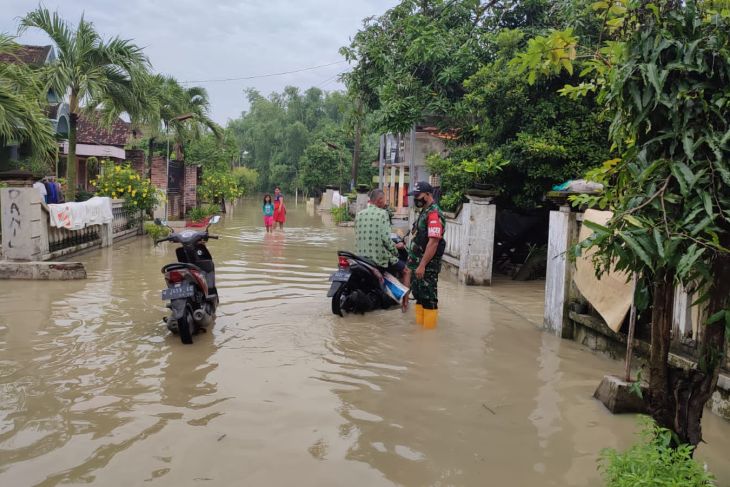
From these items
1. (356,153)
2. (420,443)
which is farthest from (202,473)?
(356,153)

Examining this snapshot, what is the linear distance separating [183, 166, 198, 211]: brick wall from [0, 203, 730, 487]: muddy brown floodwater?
20.2 meters

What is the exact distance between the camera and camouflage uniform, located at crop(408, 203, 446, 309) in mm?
6902

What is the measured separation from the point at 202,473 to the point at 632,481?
2.20 m

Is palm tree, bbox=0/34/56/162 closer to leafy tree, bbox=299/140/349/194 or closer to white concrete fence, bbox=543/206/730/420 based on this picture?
white concrete fence, bbox=543/206/730/420

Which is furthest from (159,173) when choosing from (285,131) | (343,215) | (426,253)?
(285,131)

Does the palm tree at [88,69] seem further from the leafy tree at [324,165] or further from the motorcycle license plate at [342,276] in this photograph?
the leafy tree at [324,165]

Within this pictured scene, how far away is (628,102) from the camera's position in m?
3.23

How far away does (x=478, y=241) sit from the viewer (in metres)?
10.8

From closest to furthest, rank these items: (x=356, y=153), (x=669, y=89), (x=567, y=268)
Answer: (x=669, y=89)
(x=567, y=268)
(x=356, y=153)

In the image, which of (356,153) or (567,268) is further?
(356,153)

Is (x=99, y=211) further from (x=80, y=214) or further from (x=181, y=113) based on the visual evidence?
(x=181, y=113)

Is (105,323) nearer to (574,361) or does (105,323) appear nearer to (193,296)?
(193,296)

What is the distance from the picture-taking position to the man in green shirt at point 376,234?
305 inches

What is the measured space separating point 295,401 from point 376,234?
136 inches
